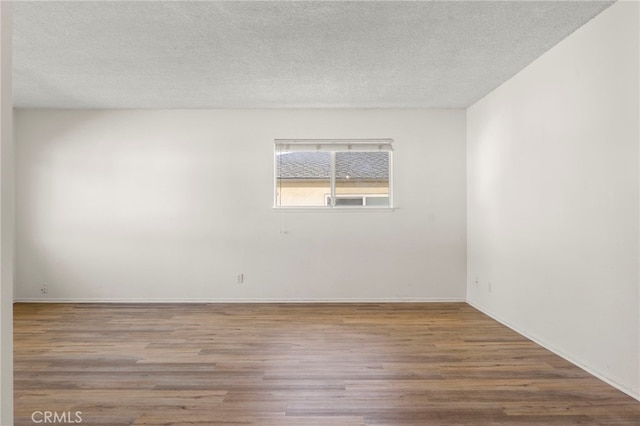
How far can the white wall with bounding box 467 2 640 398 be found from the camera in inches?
94.7

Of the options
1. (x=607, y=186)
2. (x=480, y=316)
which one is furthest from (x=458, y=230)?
(x=607, y=186)

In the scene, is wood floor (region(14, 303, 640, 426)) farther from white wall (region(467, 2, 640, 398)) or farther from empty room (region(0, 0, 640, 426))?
white wall (region(467, 2, 640, 398))

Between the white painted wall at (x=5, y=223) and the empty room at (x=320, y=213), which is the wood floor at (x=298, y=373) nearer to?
the empty room at (x=320, y=213)

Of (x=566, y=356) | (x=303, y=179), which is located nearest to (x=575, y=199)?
(x=566, y=356)

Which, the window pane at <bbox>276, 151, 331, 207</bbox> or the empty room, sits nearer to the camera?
the empty room

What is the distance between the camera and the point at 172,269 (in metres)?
5.01

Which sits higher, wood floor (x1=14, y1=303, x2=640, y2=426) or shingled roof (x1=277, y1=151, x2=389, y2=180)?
shingled roof (x1=277, y1=151, x2=389, y2=180)

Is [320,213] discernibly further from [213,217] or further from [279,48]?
[279,48]

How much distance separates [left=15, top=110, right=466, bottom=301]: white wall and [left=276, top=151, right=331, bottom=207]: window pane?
0.16 m

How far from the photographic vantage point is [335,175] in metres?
5.11

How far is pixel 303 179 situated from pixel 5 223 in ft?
12.7

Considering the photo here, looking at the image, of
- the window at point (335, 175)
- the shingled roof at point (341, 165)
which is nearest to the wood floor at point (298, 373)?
the window at point (335, 175)

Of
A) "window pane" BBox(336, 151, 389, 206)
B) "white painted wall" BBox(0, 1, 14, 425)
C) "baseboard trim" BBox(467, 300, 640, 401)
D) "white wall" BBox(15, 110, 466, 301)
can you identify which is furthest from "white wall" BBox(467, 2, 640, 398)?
"white painted wall" BBox(0, 1, 14, 425)

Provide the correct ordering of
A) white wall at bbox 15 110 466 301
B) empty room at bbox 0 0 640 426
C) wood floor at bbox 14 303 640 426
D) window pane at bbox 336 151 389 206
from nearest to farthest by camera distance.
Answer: wood floor at bbox 14 303 640 426, empty room at bbox 0 0 640 426, white wall at bbox 15 110 466 301, window pane at bbox 336 151 389 206
